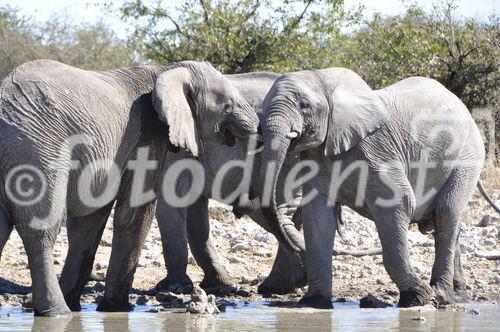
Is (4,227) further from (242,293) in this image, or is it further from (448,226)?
(448,226)

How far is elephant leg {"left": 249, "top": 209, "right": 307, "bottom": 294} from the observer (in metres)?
10.4

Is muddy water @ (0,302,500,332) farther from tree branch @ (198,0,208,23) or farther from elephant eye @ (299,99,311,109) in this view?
tree branch @ (198,0,208,23)

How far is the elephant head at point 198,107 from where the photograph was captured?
8.23 m

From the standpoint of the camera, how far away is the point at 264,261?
39.0 ft

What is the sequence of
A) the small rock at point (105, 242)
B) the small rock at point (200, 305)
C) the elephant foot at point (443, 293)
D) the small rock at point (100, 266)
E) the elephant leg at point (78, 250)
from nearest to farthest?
the small rock at point (200, 305) → the elephant leg at point (78, 250) → the elephant foot at point (443, 293) → the small rock at point (100, 266) → the small rock at point (105, 242)

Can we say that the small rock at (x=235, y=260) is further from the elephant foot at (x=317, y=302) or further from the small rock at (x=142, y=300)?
the elephant foot at (x=317, y=302)

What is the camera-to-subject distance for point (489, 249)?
12.7 meters

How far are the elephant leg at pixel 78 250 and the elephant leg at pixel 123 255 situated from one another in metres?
0.13

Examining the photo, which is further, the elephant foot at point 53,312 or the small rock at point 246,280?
the small rock at point 246,280

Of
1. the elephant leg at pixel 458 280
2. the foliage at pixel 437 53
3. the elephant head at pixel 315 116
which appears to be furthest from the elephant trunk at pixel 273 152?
the foliage at pixel 437 53

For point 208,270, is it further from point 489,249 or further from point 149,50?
point 149,50

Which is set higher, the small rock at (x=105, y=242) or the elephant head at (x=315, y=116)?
the elephant head at (x=315, y=116)

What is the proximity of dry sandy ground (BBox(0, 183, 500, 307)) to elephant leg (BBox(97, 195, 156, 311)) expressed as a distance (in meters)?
0.86

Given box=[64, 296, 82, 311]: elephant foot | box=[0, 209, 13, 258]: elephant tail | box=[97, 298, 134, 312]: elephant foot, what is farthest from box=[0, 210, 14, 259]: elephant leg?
box=[97, 298, 134, 312]: elephant foot
